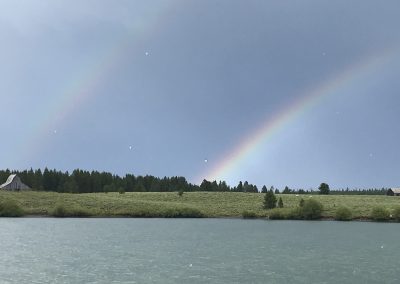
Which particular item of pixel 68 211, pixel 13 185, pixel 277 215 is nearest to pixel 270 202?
pixel 277 215

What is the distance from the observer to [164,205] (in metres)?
146

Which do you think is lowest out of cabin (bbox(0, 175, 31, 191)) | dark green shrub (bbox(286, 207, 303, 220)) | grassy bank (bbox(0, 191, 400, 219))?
dark green shrub (bbox(286, 207, 303, 220))

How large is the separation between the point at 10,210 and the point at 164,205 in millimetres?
41888

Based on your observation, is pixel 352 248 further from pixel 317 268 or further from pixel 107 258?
pixel 107 258

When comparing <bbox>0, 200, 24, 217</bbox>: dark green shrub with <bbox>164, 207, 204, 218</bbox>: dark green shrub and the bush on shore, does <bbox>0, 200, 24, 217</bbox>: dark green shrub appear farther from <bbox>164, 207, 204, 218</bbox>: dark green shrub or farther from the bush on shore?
<bbox>164, 207, 204, 218</bbox>: dark green shrub

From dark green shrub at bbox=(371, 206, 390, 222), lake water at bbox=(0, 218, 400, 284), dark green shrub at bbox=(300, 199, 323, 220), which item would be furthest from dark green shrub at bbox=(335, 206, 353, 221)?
lake water at bbox=(0, 218, 400, 284)

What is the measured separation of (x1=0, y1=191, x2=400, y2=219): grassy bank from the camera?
137m

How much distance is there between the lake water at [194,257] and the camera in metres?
43.7

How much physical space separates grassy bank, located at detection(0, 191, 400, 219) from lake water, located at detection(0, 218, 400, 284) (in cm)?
4946

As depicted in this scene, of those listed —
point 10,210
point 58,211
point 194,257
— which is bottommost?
point 194,257

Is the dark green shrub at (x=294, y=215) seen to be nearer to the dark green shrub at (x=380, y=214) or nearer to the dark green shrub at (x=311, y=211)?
the dark green shrub at (x=311, y=211)

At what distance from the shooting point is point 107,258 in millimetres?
54281

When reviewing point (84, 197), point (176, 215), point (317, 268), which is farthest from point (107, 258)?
point (84, 197)

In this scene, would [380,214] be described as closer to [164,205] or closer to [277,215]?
[277,215]
